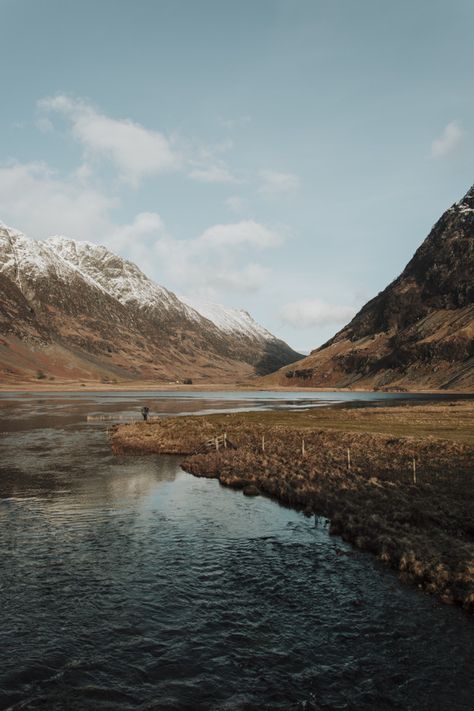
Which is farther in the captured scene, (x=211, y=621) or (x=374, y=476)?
(x=374, y=476)

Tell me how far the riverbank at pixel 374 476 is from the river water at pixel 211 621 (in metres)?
1.59

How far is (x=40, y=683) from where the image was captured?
1368 centimetres

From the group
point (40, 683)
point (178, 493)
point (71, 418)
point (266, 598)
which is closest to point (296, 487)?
point (178, 493)

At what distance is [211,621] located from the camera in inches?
680

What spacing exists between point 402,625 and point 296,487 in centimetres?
1950

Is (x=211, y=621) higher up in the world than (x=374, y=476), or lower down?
lower down

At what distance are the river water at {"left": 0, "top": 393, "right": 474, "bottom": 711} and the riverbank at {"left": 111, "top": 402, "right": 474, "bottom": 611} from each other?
1585mm

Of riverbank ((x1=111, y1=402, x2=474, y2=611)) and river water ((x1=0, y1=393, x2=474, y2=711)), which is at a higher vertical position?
riverbank ((x1=111, y1=402, x2=474, y2=611))

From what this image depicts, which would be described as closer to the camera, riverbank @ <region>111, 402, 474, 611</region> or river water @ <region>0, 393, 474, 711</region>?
river water @ <region>0, 393, 474, 711</region>

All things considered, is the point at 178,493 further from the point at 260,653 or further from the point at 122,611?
the point at 260,653

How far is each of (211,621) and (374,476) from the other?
874 inches

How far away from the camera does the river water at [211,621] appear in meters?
13.4

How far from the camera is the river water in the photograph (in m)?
13.4

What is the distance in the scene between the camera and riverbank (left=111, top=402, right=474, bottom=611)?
2175 centimetres
